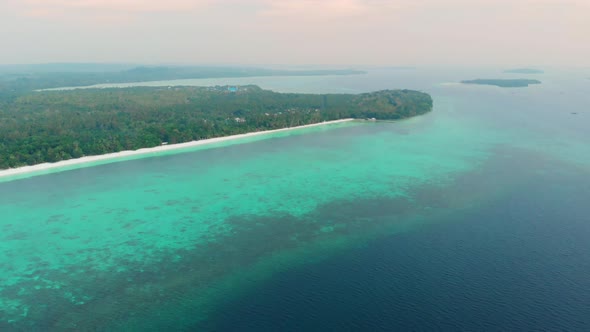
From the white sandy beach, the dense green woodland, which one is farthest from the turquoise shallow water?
the dense green woodland

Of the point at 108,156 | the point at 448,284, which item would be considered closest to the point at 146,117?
the point at 108,156

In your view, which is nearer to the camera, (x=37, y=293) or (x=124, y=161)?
(x=37, y=293)

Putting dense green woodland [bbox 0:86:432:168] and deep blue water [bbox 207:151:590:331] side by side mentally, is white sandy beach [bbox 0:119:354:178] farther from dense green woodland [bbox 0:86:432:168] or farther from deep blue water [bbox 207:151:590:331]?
deep blue water [bbox 207:151:590:331]

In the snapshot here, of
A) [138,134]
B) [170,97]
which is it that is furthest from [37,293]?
[170,97]

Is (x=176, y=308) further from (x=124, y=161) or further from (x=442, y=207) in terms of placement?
(x=124, y=161)

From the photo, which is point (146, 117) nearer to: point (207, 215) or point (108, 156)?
point (108, 156)
